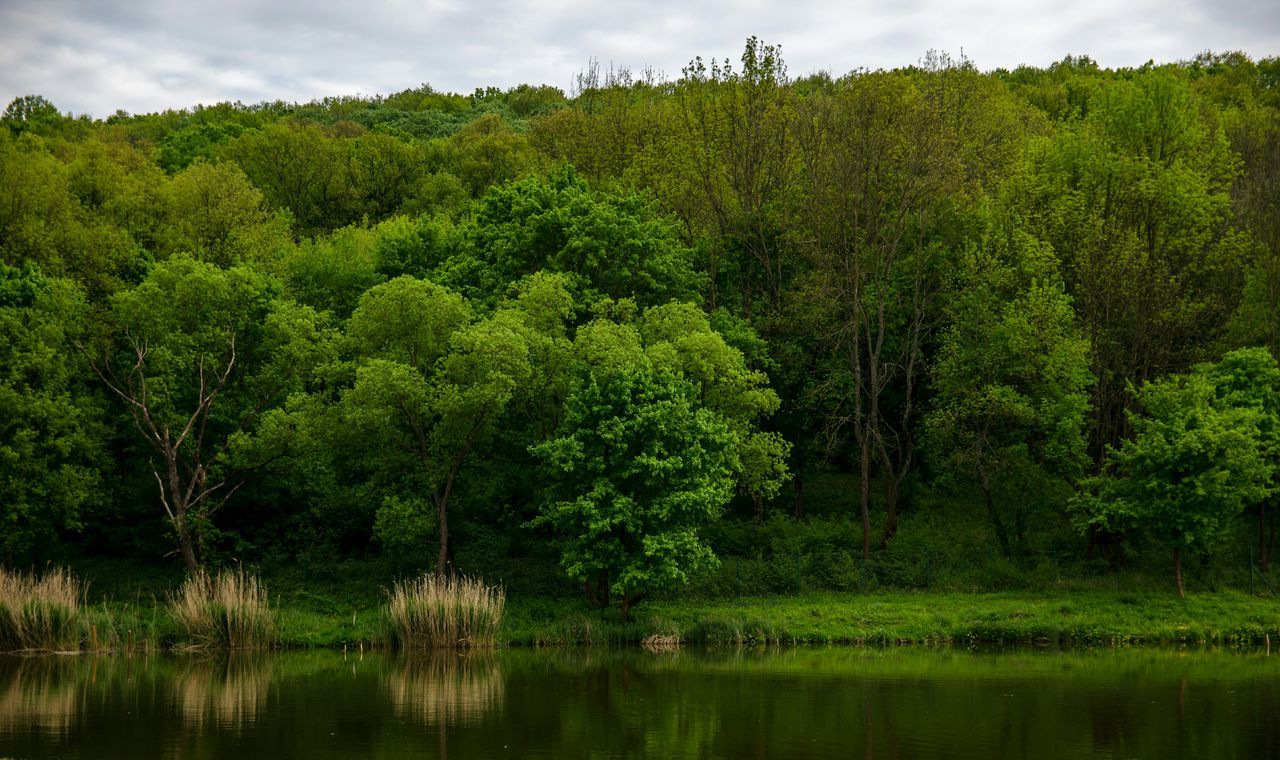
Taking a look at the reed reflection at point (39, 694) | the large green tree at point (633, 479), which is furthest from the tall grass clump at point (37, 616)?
the large green tree at point (633, 479)

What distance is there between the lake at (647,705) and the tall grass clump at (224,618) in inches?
41.8

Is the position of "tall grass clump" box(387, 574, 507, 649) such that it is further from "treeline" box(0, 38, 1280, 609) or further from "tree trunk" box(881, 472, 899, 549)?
"tree trunk" box(881, 472, 899, 549)

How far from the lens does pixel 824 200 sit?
51281 millimetres

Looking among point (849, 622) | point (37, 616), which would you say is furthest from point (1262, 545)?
point (37, 616)

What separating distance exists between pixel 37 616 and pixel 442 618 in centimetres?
1154

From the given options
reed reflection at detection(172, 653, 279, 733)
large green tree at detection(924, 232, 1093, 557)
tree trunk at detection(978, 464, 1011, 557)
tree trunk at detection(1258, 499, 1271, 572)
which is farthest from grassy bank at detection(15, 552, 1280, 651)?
large green tree at detection(924, 232, 1093, 557)

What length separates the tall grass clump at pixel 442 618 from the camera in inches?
1462

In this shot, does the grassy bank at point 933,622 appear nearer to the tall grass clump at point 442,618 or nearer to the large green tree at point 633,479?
the large green tree at point 633,479

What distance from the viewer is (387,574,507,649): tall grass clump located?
122 ft

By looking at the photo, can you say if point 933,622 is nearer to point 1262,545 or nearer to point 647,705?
point 1262,545

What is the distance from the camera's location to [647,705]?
27891 millimetres

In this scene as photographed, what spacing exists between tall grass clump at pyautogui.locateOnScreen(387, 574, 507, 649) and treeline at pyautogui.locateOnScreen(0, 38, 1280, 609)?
351cm

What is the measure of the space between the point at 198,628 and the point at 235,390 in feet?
44.0

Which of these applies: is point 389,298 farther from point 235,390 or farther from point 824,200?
point 824,200
